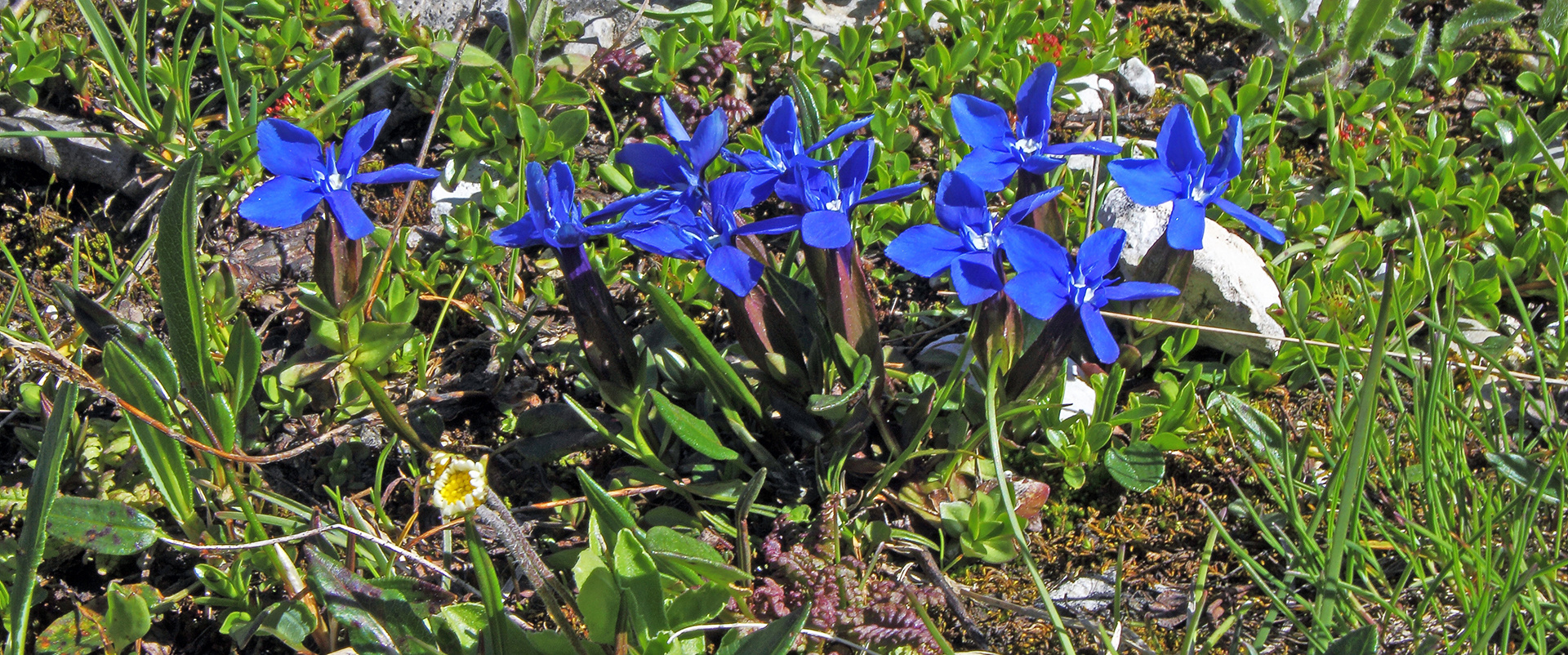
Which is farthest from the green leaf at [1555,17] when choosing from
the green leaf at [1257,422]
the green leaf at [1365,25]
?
the green leaf at [1257,422]

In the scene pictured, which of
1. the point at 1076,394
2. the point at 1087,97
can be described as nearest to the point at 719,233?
the point at 1076,394

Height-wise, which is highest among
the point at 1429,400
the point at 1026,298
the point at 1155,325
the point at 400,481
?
the point at 1026,298

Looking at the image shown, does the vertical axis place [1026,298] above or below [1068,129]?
above

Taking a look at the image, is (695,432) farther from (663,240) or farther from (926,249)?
(926,249)

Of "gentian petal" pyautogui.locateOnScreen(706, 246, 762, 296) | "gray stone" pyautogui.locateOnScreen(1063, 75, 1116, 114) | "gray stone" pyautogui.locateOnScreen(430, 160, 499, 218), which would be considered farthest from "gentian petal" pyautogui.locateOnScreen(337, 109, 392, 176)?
"gray stone" pyautogui.locateOnScreen(1063, 75, 1116, 114)

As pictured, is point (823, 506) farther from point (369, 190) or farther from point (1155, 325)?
point (369, 190)

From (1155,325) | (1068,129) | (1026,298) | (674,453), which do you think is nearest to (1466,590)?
(1155,325)

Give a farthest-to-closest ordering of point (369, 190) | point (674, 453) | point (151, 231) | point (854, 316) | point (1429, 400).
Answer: point (369, 190), point (151, 231), point (674, 453), point (854, 316), point (1429, 400)
